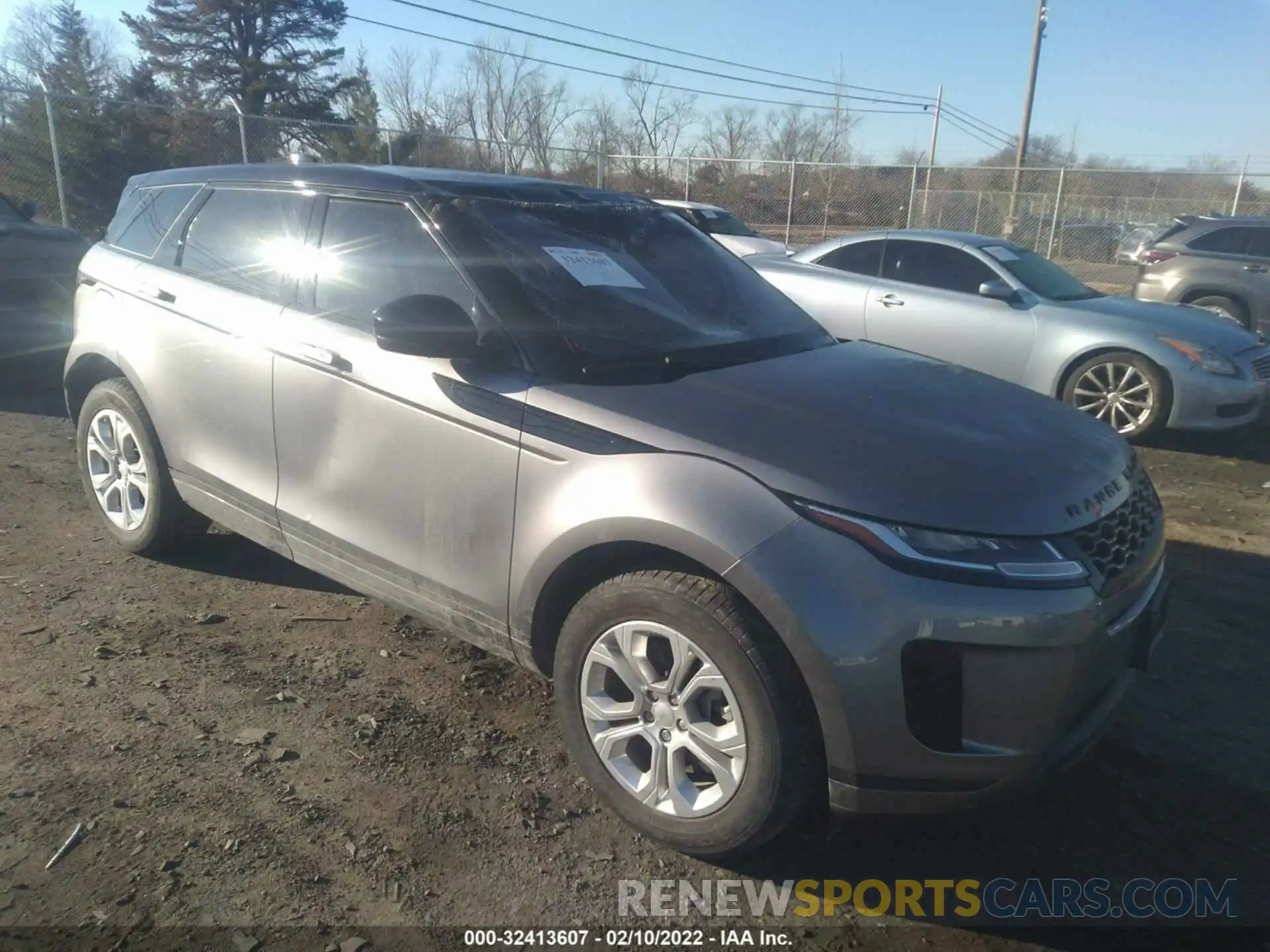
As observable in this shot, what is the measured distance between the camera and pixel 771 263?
8789 millimetres

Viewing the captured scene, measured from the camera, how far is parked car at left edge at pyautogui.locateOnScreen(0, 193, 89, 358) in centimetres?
751

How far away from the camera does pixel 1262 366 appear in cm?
730

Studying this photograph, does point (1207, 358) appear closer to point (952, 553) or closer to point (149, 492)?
point (952, 553)

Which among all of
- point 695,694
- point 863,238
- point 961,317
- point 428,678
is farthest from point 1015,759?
point 863,238

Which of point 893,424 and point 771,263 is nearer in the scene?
point 893,424

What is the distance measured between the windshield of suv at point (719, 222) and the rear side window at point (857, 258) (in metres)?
5.13

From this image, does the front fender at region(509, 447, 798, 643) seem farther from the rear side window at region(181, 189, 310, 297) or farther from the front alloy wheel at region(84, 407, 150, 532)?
the front alloy wheel at region(84, 407, 150, 532)

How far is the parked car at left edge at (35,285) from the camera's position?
7512 mm

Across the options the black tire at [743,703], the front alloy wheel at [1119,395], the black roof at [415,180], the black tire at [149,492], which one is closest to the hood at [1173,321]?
the front alloy wheel at [1119,395]

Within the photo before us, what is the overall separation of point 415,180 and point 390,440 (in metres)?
1.04

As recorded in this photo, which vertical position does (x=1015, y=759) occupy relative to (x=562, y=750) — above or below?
above

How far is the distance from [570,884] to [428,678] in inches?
47.7

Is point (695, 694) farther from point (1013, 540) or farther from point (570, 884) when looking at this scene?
point (1013, 540)

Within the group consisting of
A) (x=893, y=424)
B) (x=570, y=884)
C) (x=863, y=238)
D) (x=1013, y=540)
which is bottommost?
(x=570, y=884)
